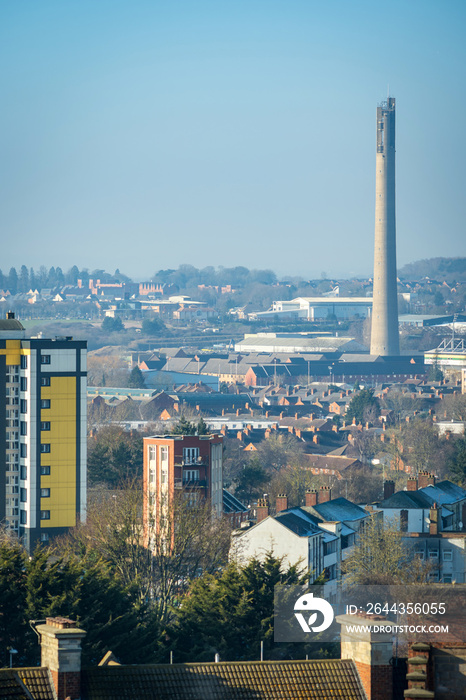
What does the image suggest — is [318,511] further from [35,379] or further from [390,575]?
[35,379]

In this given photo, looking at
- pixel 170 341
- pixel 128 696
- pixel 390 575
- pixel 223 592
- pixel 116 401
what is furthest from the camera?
pixel 170 341

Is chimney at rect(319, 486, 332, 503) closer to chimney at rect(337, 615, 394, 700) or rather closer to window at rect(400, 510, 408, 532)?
window at rect(400, 510, 408, 532)

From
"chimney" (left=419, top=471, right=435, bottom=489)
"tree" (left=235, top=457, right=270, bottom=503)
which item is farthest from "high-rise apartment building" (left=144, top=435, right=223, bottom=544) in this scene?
"tree" (left=235, top=457, right=270, bottom=503)

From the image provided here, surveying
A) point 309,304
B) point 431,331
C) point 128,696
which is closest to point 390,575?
point 128,696

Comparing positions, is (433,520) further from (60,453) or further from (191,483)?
(60,453)

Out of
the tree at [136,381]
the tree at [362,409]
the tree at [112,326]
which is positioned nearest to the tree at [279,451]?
the tree at [362,409]

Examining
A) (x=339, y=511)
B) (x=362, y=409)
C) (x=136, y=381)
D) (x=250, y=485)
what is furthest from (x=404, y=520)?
(x=136, y=381)
